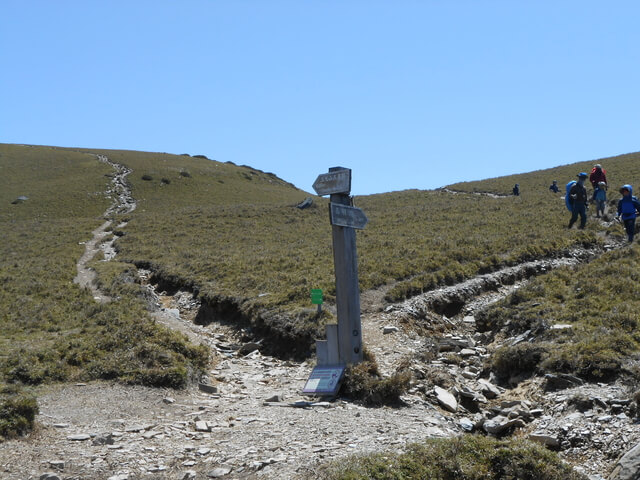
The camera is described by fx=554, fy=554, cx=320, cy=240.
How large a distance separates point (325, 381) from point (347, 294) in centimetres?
182

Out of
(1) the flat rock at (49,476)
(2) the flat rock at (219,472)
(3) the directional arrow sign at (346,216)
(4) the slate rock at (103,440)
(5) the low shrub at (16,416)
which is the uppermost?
(3) the directional arrow sign at (346,216)

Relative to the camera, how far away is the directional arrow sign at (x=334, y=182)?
1135 cm

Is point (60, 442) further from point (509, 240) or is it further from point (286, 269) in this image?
point (509, 240)

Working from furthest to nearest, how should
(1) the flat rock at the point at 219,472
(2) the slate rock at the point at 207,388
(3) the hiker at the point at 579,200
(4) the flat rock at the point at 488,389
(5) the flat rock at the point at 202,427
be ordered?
(3) the hiker at the point at 579,200, (2) the slate rock at the point at 207,388, (4) the flat rock at the point at 488,389, (5) the flat rock at the point at 202,427, (1) the flat rock at the point at 219,472

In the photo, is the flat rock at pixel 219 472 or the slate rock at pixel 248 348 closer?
the flat rock at pixel 219 472

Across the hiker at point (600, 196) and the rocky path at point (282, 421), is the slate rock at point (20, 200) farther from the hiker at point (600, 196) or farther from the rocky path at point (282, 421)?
the hiker at point (600, 196)

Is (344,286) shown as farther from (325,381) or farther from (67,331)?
(67,331)

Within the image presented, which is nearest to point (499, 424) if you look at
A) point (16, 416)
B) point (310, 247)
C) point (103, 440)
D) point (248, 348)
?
point (103, 440)

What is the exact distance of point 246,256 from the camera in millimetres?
27281

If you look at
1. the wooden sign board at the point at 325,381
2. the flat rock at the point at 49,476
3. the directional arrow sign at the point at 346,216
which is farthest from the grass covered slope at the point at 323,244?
the flat rock at the point at 49,476

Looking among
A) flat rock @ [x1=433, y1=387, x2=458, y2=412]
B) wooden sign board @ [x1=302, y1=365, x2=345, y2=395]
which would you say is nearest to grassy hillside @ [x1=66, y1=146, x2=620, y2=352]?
wooden sign board @ [x1=302, y1=365, x2=345, y2=395]

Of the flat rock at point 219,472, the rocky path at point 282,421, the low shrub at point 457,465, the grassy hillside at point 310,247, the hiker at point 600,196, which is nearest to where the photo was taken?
the low shrub at point 457,465

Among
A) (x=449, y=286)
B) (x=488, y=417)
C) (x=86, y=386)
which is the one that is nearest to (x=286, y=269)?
(x=449, y=286)

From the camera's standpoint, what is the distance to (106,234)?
143 feet
